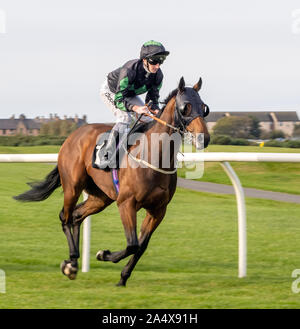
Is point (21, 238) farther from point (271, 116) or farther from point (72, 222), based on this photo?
point (271, 116)

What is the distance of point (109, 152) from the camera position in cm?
486

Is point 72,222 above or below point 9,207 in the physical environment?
above

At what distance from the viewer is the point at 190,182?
15.7m

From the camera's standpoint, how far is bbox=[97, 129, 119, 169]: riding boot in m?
4.84

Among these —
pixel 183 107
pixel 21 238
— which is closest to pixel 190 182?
pixel 21 238

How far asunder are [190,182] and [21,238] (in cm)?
848

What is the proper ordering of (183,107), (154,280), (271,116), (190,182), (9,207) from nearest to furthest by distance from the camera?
(183,107) < (154,280) < (9,207) < (190,182) < (271,116)

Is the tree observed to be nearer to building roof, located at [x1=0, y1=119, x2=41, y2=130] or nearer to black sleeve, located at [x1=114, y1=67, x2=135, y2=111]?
building roof, located at [x1=0, y1=119, x2=41, y2=130]

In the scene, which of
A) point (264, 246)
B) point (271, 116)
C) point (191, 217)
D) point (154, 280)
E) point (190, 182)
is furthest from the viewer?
point (271, 116)

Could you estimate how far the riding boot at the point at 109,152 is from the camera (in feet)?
15.9

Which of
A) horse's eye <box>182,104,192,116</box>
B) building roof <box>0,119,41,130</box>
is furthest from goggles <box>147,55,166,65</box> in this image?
building roof <box>0,119,41,130</box>

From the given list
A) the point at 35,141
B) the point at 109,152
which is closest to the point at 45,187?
the point at 109,152

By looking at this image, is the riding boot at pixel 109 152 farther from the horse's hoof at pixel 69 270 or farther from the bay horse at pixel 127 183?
the horse's hoof at pixel 69 270

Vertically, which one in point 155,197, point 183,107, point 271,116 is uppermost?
point 183,107
